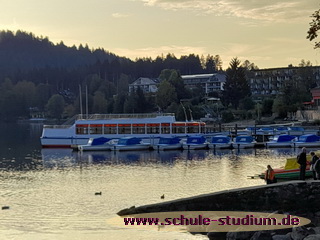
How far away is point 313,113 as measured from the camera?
106562 millimetres

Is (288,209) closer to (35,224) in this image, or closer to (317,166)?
(317,166)

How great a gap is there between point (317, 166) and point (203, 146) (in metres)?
46.4

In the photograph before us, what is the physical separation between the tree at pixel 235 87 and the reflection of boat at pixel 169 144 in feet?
230

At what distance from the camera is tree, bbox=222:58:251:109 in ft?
466

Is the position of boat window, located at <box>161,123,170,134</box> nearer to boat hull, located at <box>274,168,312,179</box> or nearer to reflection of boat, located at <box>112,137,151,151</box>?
reflection of boat, located at <box>112,137,151,151</box>

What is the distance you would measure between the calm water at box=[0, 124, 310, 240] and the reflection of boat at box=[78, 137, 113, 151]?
235 centimetres

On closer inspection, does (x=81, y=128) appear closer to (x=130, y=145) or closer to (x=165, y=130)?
(x=130, y=145)

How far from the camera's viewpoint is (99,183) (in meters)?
43.8

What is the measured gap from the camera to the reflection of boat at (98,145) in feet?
240

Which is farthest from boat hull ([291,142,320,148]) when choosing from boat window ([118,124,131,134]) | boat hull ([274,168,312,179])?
boat hull ([274,168,312,179])

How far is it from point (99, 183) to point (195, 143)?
105 feet

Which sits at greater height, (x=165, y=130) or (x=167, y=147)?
(x=165, y=130)

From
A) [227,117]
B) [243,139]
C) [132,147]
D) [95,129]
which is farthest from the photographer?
[227,117]

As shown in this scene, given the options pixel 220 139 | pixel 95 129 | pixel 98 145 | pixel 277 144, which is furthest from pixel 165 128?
pixel 277 144
